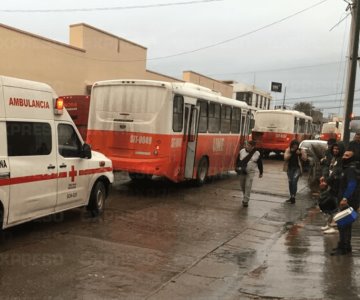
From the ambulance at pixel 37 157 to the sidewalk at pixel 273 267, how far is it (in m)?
2.73

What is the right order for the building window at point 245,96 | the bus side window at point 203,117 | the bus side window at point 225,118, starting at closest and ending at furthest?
the bus side window at point 203,117 < the bus side window at point 225,118 < the building window at point 245,96

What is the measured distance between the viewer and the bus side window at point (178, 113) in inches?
483

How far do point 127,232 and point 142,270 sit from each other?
205cm

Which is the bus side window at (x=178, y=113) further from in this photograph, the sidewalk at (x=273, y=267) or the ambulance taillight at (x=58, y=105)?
the ambulance taillight at (x=58, y=105)

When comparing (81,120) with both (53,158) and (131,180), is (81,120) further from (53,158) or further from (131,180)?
(53,158)

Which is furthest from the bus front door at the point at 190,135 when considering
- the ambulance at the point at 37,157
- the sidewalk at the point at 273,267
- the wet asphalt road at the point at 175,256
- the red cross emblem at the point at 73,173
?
the red cross emblem at the point at 73,173

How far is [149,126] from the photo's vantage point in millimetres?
11875

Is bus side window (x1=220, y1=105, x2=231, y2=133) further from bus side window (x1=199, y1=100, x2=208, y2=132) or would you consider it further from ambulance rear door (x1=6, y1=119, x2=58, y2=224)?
ambulance rear door (x1=6, y1=119, x2=58, y2=224)

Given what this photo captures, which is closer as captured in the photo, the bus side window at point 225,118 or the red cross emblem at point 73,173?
the red cross emblem at point 73,173

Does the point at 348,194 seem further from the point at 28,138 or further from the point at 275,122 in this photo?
the point at 275,122

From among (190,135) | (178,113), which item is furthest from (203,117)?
(178,113)

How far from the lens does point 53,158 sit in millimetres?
7871

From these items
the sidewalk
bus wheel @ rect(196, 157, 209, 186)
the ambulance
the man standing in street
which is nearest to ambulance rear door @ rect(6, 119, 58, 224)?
Result: the ambulance

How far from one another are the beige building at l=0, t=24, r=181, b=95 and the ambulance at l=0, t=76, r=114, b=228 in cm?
1145
